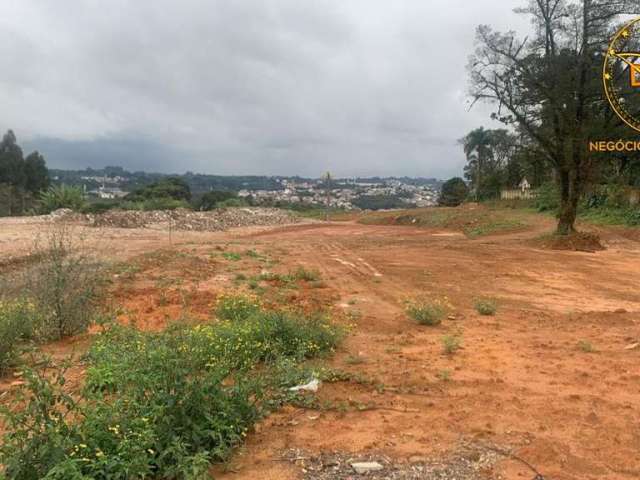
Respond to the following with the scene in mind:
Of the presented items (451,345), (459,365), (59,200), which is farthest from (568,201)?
(59,200)

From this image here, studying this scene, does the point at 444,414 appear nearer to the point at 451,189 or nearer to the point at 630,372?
the point at 630,372

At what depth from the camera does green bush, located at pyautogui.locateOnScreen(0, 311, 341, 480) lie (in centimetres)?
262

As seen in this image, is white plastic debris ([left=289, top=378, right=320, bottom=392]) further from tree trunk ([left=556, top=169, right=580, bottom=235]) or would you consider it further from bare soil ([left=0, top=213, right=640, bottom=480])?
tree trunk ([left=556, top=169, right=580, bottom=235])

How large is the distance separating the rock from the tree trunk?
15.5 metres

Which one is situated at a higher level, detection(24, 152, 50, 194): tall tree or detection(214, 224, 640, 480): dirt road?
detection(24, 152, 50, 194): tall tree

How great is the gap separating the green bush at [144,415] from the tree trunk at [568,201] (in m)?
14.8

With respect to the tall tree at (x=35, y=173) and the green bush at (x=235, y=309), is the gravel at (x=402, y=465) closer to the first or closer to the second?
the green bush at (x=235, y=309)

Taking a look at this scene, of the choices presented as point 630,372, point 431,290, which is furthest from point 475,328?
point 431,290

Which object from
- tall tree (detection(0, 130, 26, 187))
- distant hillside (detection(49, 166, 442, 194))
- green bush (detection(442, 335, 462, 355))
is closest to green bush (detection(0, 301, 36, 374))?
green bush (detection(442, 335, 462, 355))

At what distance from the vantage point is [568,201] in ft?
55.4

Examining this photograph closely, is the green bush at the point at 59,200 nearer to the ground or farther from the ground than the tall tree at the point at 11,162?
nearer to the ground

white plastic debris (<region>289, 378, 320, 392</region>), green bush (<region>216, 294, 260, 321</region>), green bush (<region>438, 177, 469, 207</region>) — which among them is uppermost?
green bush (<region>438, 177, 469, 207</region>)

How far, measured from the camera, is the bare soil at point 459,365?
327 centimetres

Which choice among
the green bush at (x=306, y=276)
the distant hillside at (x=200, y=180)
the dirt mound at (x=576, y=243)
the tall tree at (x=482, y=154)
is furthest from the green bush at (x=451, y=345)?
the distant hillside at (x=200, y=180)
